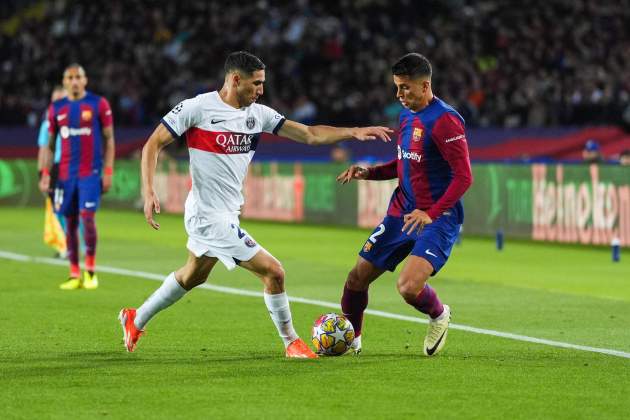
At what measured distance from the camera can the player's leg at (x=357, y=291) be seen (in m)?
9.75

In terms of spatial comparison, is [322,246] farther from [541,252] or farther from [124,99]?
[124,99]

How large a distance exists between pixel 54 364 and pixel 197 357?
38.6 inches

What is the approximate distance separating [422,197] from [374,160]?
1967cm

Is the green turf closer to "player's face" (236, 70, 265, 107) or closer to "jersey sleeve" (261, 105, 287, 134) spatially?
"jersey sleeve" (261, 105, 287, 134)

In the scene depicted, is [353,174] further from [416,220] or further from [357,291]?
[357,291]

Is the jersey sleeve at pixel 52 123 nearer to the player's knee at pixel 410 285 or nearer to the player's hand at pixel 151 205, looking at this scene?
the player's hand at pixel 151 205

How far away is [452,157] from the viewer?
935 centimetres

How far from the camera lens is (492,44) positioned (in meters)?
34.2

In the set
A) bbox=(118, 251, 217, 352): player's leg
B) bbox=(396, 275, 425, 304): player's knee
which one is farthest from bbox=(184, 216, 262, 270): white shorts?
bbox=(396, 275, 425, 304): player's knee

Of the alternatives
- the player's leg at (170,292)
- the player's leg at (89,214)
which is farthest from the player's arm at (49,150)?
the player's leg at (170,292)

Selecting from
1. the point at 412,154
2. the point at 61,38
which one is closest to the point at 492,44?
the point at 61,38

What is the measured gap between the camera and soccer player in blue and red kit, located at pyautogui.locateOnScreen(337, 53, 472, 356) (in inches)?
368

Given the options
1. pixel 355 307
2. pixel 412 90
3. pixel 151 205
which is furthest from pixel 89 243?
pixel 412 90

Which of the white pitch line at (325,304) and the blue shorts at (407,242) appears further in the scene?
the white pitch line at (325,304)
